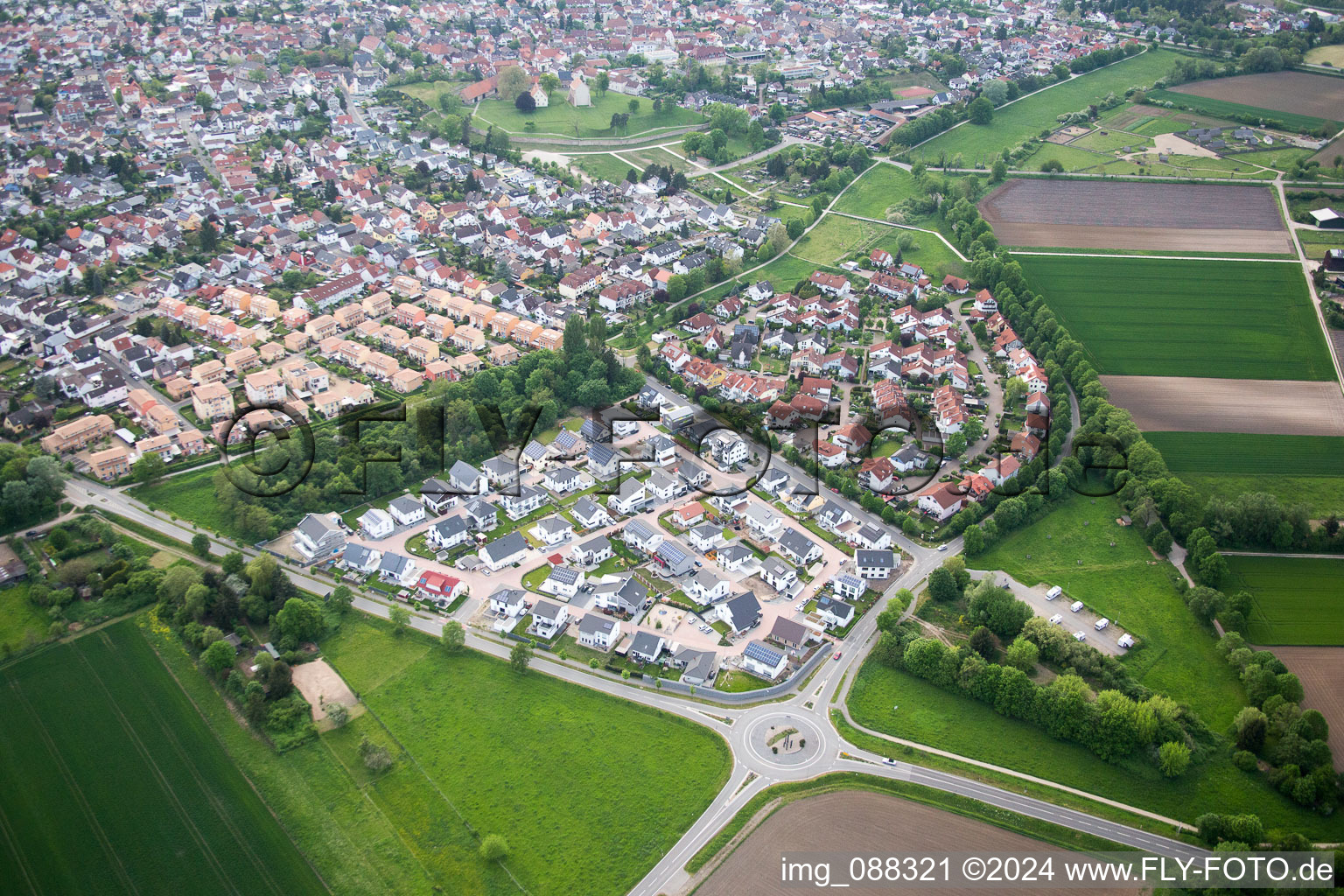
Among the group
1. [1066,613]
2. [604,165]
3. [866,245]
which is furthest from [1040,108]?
[1066,613]

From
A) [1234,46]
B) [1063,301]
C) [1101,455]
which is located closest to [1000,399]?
[1101,455]

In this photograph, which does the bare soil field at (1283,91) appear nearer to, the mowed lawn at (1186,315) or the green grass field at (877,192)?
the mowed lawn at (1186,315)

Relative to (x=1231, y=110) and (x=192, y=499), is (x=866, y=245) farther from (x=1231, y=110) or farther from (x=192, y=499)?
(x=192, y=499)

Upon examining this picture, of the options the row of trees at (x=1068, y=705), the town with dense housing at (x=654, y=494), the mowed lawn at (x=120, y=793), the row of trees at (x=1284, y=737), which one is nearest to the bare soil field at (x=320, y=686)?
the town with dense housing at (x=654, y=494)

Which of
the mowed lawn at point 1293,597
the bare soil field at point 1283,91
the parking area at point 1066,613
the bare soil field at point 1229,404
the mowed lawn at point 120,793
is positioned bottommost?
the mowed lawn at point 120,793

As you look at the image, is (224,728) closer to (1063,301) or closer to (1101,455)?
(1101,455)
